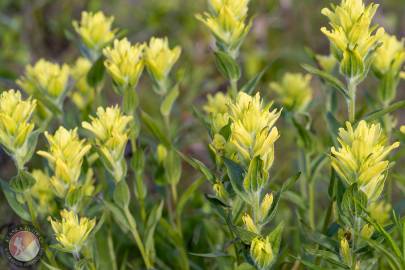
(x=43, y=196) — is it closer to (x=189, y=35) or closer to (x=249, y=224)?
(x=249, y=224)

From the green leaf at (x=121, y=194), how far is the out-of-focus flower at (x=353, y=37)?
0.45m

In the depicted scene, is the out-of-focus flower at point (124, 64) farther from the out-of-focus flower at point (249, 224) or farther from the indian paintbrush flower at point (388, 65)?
the indian paintbrush flower at point (388, 65)

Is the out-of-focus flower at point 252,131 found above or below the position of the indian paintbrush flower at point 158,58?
below

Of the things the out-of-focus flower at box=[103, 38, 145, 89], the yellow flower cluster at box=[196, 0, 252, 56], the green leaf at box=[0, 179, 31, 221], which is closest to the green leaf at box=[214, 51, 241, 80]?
the yellow flower cluster at box=[196, 0, 252, 56]

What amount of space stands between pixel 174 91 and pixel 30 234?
41 cm

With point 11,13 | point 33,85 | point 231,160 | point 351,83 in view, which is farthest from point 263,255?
point 11,13

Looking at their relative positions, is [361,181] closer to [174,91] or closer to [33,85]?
[174,91]

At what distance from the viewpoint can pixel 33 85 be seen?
1.53 metres

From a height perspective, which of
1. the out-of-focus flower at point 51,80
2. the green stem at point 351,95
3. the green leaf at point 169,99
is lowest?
the green stem at point 351,95

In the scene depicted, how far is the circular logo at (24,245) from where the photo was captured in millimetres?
1262

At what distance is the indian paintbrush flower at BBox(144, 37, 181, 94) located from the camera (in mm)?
1343

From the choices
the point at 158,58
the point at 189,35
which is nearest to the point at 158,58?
the point at 158,58

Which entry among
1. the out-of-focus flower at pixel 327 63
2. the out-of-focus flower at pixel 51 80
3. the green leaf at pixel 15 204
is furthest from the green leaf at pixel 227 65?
the green leaf at pixel 15 204

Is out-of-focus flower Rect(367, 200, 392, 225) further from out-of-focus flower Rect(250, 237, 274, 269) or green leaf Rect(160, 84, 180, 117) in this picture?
green leaf Rect(160, 84, 180, 117)
